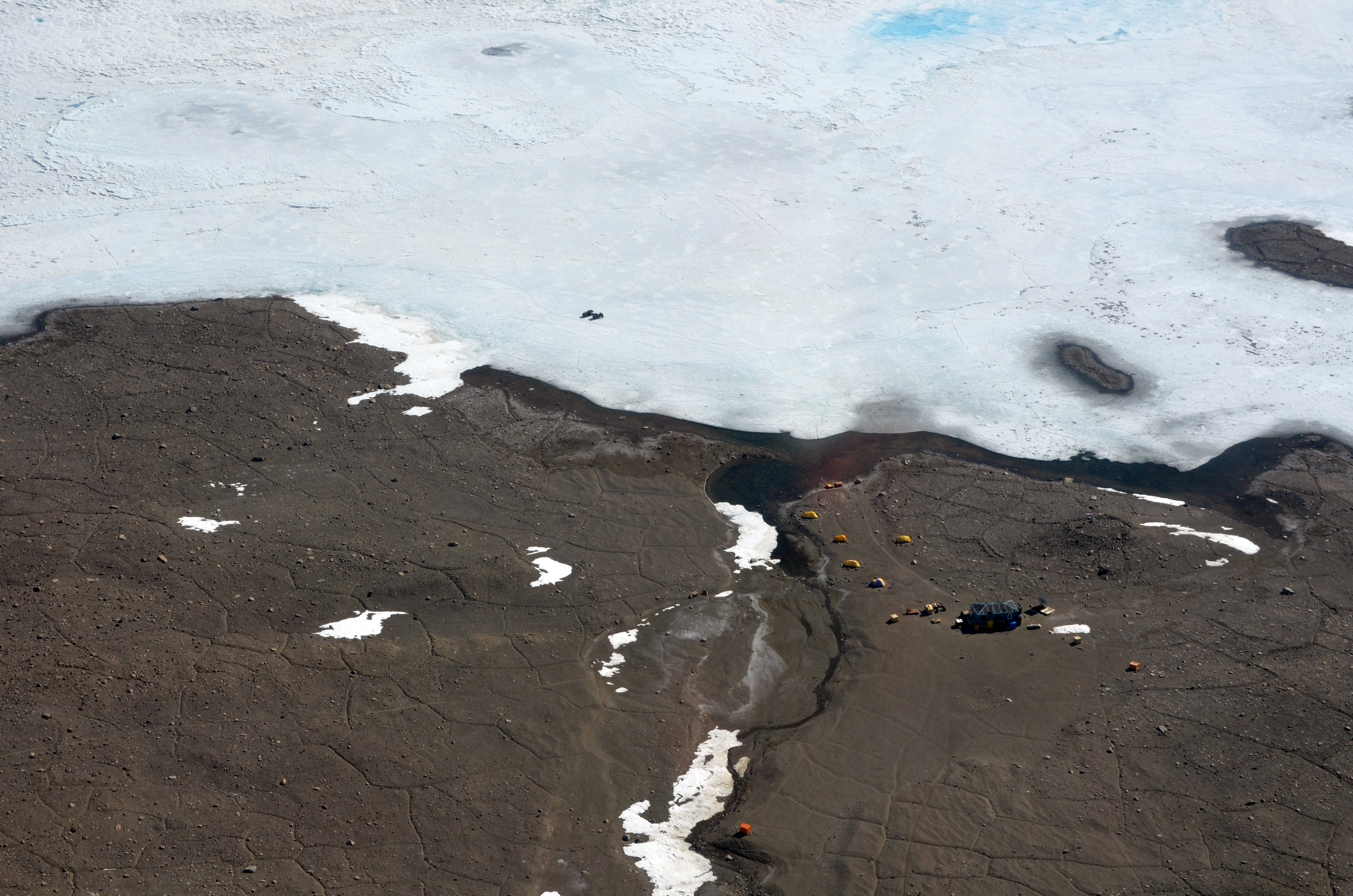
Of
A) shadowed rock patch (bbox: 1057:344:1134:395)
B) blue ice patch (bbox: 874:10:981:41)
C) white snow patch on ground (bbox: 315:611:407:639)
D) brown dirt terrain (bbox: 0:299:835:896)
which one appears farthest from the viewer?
blue ice patch (bbox: 874:10:981:41)

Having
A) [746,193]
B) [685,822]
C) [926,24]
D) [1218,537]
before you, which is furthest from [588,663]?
[926,24]

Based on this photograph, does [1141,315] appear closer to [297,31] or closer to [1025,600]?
[1025,600]

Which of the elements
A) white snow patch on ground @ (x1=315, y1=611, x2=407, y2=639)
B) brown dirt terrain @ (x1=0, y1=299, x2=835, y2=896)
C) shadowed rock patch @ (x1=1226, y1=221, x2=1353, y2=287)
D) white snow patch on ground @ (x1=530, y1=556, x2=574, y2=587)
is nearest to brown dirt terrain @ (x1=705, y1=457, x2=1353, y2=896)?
brown dirt terrain @ (x1=0, y1=299, x2=835, y2=896)

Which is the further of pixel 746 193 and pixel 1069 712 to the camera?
pixel 746 193

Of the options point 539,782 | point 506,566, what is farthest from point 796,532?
point 539,782

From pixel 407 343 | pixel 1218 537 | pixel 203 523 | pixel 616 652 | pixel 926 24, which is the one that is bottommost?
pixel 616 652

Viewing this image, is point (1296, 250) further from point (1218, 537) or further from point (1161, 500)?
point (1218, 537)

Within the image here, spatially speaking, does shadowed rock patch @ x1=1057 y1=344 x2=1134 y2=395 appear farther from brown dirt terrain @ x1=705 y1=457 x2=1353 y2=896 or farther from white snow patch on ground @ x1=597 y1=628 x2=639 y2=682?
white snow patch on ground @ x1=597 y1=628 x2=639 y2=682
